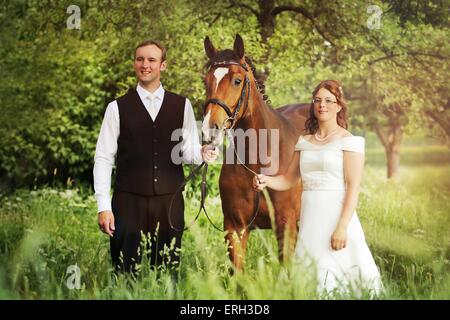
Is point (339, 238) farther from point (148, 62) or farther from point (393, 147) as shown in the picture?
point (393, 147)

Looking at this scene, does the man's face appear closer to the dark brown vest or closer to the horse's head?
the dark brown vest

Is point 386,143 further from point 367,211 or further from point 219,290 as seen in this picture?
point 219,290

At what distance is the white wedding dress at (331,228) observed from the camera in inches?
155

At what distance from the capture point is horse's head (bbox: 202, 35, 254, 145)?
402 centimetres

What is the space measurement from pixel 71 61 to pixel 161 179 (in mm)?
4732

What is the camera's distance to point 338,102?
3980 mm

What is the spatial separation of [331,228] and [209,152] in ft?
3.05

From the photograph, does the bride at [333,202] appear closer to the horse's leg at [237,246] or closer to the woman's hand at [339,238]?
the woman's hand at [339,238]

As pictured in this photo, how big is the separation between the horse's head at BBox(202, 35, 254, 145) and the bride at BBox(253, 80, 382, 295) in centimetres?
54

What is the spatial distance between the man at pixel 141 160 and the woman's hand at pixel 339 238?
93cm

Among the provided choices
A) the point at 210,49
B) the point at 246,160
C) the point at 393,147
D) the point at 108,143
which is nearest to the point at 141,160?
the point at 108,143

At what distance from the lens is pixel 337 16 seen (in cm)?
749

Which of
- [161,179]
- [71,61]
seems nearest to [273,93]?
[71,61]

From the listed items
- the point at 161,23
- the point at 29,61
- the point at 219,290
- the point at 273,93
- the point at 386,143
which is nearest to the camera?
the point at 219,290
